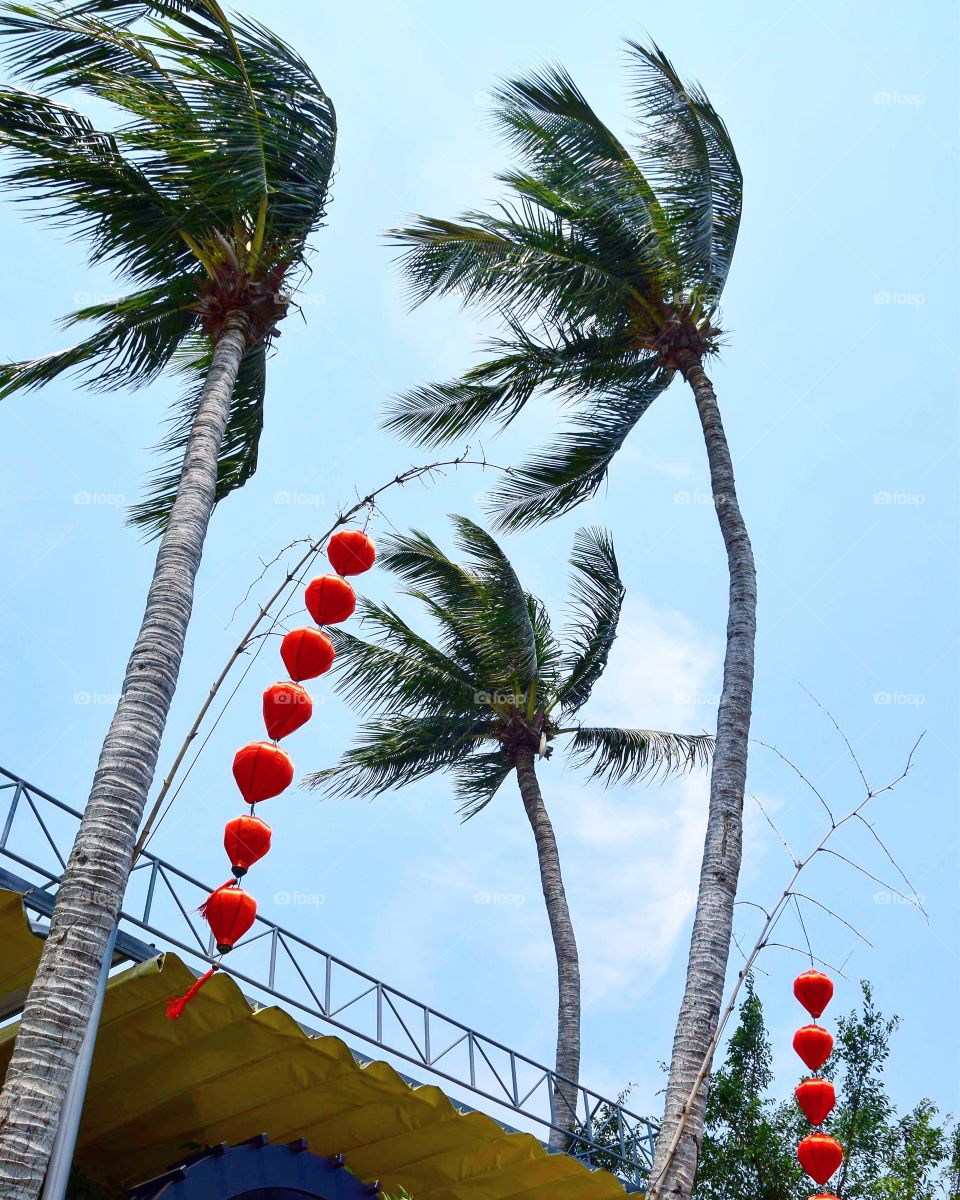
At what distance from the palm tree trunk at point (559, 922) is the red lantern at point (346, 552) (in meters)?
8.17

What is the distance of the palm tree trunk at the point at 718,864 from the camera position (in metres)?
7.31

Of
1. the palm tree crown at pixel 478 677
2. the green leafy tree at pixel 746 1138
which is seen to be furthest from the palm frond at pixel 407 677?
the green leafy tree at pixel 746 1138

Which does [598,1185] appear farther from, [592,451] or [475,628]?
[475,628]

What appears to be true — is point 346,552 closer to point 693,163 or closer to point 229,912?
point 229,912

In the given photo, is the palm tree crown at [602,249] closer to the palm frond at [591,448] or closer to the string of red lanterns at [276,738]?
the palm frond at [591,448]

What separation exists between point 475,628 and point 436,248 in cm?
581

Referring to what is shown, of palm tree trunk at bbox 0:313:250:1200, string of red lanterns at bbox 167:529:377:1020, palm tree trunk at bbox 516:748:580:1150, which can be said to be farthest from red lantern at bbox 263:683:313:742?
palm tree trunk at bbox 516:748:580:1150

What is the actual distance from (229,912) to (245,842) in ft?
1.94

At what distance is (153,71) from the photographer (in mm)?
9008

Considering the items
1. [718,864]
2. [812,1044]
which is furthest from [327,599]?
[812,1044]

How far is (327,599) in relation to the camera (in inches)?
300

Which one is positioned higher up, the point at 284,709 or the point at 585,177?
the point at 585,177

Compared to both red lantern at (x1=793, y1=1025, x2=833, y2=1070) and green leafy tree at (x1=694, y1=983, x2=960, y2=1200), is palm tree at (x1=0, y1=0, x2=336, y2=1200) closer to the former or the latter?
red lantern at (x1=793, y1=1025, x2=833, y2=1070)

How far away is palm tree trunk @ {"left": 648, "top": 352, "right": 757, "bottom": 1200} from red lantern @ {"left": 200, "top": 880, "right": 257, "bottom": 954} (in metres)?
2.67
